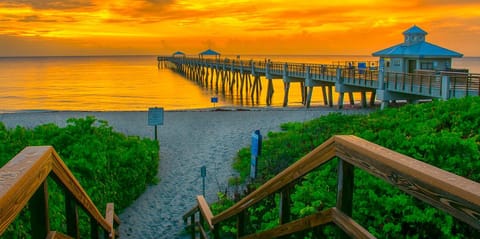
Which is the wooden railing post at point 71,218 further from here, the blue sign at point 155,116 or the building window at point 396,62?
the building window at point 396,62

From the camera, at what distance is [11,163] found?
75.0 inches

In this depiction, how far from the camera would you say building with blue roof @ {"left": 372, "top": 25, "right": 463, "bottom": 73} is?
27.9m

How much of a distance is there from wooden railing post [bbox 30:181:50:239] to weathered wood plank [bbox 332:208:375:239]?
1.28 meters

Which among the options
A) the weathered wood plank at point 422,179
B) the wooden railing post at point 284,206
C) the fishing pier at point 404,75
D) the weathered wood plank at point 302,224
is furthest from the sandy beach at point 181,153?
the weathered wood plank at point 422,179

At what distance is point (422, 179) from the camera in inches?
55.9

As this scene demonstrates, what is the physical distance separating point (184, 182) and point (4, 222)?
10688 millimetres

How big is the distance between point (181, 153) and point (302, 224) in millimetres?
13346

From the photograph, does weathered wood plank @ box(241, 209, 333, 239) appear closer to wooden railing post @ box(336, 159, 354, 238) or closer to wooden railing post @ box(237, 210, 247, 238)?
wooden railing post @ box(336, 159, 354, 238)

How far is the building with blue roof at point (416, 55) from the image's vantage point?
2792 centimetres

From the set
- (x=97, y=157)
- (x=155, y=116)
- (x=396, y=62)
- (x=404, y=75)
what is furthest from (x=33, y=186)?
(x=396, y=62)

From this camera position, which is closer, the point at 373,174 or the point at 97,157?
the point at 373,174

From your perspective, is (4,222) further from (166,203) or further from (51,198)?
(166,203)

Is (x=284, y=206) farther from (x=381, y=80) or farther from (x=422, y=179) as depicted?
(x=381, y=80)

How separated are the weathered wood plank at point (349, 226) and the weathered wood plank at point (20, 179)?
1266 millimetres
